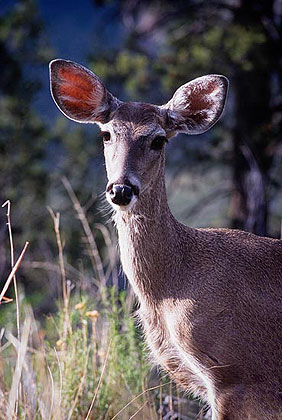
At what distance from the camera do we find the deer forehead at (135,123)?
513 cm

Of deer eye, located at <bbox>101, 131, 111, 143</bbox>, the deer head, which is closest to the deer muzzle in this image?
the deer head

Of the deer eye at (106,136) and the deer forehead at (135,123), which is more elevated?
the deer forehead at (135,123)

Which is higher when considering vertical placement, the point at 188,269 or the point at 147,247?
the point at 147,247

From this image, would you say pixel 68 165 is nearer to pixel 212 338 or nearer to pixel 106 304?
pixel 106 304

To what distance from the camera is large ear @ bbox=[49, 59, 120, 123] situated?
546 centimetres

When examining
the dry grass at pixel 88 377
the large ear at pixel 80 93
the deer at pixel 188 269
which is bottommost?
the dry grass at pixel 88 377

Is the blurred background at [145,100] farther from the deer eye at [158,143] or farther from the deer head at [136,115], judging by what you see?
the deer eye at [158,143]

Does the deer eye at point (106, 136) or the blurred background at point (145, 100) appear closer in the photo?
the deer eye at point (106, 136)

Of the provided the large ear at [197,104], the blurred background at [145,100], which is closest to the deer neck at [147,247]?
the large ear at [197,104]

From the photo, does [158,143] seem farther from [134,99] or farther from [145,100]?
[134,99]

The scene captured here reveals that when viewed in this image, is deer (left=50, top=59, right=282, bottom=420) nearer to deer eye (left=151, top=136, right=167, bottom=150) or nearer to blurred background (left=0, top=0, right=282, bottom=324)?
deer eye (left=151, top=136, right=167, bottom=150)

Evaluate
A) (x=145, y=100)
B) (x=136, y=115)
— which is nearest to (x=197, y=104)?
(x=136, y=115)

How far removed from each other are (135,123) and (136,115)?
0.09 m

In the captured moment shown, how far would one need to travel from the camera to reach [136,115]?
525 centimetres
